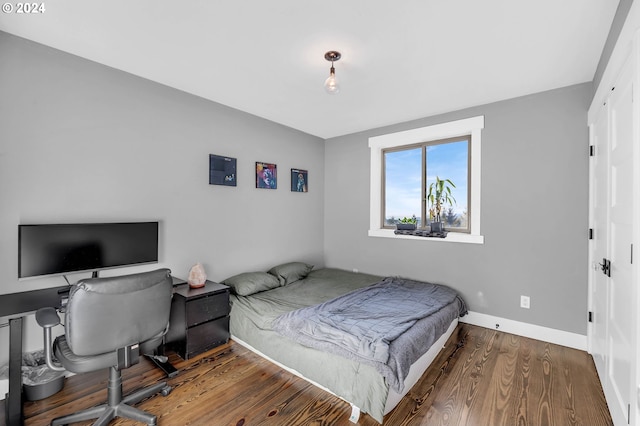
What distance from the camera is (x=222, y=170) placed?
3.25m

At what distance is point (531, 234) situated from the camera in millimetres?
2902

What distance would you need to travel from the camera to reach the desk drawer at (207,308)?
2.49m

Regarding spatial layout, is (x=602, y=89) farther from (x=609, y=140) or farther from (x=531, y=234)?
(x=531, y=234)

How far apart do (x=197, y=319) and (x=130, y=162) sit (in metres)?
1.53

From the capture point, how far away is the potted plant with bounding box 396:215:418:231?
3709 millimetres

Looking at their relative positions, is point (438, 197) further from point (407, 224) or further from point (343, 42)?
point (343, 42)

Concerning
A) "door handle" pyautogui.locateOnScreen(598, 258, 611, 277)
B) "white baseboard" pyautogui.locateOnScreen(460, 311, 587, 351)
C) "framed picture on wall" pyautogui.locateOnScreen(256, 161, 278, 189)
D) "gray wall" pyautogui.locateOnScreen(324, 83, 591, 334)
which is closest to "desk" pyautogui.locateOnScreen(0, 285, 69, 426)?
"framed picture on wall" pyautogui.locateOnScreen(256, 161, 278, 189)

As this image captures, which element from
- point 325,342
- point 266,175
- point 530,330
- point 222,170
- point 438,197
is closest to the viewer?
point 325,342

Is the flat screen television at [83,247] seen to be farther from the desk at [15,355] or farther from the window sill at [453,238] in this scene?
the window sill at [453,238]

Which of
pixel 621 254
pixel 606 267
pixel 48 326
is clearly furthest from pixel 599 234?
pixel 48 326

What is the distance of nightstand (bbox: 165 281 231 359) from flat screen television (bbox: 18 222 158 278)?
18.6 inches

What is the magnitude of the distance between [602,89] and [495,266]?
5.92 feet

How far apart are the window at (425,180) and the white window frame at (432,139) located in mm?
100

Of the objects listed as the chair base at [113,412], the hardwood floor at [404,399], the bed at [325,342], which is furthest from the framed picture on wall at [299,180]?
the chair base at [113,412]
